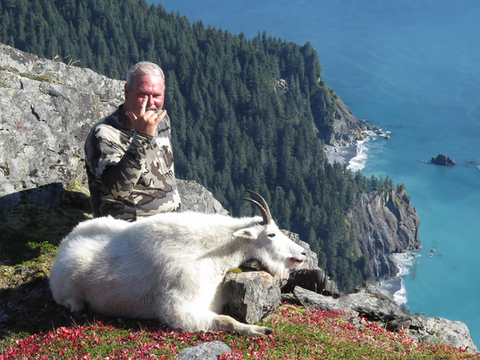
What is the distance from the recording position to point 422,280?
194 meters

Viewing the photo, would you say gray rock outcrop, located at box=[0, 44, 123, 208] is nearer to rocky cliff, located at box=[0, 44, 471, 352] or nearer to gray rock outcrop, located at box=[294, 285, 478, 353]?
rocky cliff, located at box=[0, 44, 471, 352]

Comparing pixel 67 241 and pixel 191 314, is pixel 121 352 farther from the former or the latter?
pixel 67 241

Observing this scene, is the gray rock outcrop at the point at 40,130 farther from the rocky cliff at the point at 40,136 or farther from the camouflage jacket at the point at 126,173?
the camouflage jacket at the point at 126,173

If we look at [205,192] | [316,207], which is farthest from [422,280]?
[205,192]

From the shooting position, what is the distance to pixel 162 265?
24.1 ft

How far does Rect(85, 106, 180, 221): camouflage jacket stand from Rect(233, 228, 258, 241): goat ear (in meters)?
1.78

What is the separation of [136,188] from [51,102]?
5.29 meters

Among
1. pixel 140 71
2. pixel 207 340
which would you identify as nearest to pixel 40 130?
pixel 140 71

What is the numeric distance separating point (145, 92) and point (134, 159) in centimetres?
159

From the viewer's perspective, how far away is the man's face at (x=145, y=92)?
28.0 ft

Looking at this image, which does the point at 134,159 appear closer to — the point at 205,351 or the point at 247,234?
the point at 247,234

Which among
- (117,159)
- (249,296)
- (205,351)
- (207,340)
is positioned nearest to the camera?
(205,351)

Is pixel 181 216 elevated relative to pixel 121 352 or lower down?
elevated

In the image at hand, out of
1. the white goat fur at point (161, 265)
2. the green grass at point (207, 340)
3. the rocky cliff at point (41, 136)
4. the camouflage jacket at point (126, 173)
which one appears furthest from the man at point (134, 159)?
the rocky cliff at point (41, 136)
